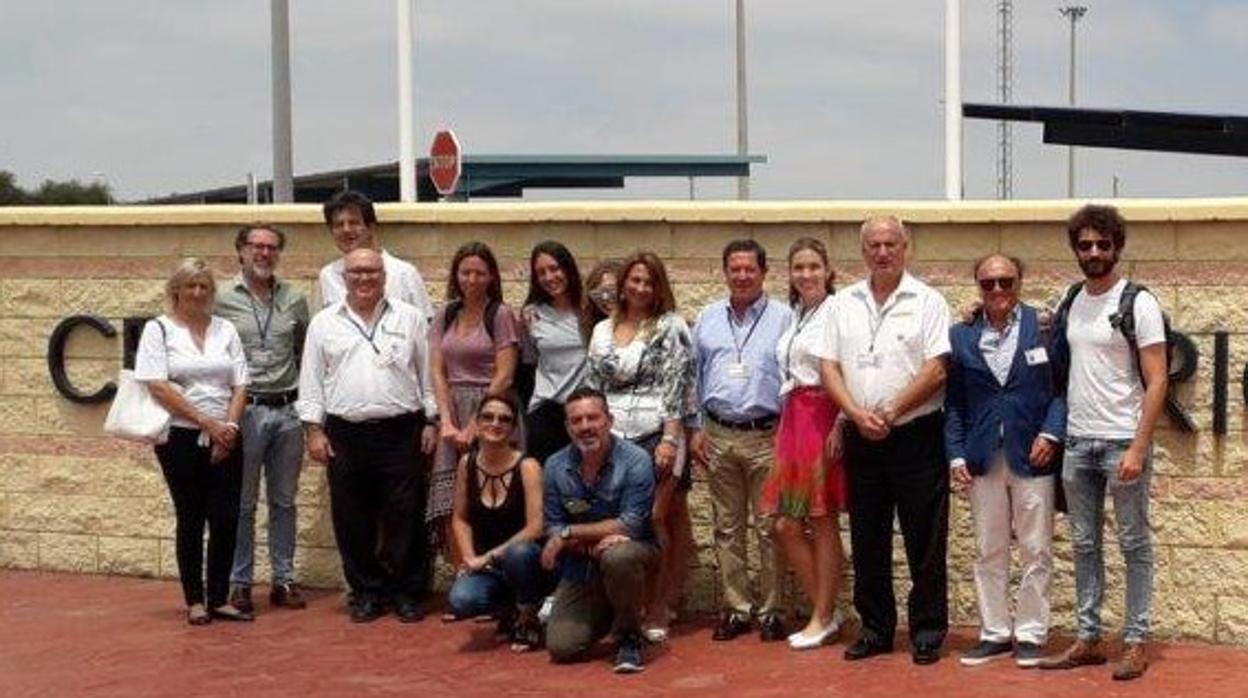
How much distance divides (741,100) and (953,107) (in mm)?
14434

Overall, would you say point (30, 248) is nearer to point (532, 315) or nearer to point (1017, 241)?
point (532, 315)

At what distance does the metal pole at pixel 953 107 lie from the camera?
8.35m

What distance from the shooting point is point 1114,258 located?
6.58 m

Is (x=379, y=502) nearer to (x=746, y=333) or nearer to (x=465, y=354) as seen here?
(x=465, y=354)

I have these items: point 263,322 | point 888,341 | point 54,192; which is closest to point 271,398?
point 263,322

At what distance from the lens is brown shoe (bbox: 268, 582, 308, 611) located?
8.62 meters

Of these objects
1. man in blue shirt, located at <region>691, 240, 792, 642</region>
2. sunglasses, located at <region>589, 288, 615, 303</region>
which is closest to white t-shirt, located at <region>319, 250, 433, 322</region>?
sunglasses, located at <region>589, 288, 615, 303</region>

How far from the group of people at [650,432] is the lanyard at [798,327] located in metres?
0.03

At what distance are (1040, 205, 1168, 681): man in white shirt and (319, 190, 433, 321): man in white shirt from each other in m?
3.11

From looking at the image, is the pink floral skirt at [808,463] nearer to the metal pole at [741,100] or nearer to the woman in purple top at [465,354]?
the woman in purple top at [465,354]

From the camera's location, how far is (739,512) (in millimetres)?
7734

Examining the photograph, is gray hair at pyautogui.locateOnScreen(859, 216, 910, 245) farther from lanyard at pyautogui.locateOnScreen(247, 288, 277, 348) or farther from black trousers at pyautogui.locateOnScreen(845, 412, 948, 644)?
lanyard at pyautogui.locateOnScreen(247, 288, 277, 348)

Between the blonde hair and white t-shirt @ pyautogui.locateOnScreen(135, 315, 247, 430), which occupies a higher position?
the blonde hair

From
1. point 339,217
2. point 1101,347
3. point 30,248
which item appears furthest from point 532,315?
point 30,248
